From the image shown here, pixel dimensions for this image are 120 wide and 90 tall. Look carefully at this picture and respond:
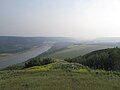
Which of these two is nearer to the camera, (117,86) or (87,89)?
(87,89)

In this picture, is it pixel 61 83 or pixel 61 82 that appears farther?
pixel 61 82

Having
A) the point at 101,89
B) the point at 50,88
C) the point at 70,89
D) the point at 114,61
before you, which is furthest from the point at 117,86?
the point at 114,61

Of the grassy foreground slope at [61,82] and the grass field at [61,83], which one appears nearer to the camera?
the grass field at [61,83]

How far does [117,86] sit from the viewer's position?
1969 centimetres

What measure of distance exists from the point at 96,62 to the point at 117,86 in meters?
42.8

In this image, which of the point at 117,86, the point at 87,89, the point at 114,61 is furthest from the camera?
the point at 114,61

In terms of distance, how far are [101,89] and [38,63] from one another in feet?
158

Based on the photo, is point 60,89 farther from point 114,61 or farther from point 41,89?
point 114,61

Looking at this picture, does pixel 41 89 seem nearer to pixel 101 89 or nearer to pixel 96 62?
pixel 101 89

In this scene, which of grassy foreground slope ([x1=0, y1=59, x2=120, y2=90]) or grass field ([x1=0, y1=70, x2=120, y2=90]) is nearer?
grass field ([x1=0, y1=70, x2=120, y2=90])

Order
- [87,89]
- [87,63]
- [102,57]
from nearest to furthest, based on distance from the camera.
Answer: [87,89]
[102,57]
[87,63]

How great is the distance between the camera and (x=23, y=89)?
18391 millimetres

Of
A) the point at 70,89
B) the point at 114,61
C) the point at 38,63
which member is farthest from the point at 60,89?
the point at 38,63

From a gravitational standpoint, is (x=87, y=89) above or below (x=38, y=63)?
above
